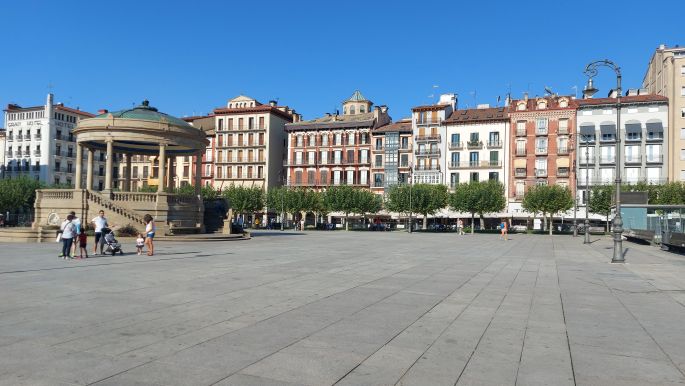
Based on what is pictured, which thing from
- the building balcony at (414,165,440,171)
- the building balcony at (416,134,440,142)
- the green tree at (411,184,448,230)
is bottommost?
the green tree at (411,184,448,230)

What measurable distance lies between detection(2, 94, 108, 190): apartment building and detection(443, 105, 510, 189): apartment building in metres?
61.2

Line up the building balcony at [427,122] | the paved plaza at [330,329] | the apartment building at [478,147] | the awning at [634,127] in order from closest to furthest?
the paved plaza at [330,329] → the awning at [634,127] → the apartment building at [478,147] → the building balcony at [427,122]

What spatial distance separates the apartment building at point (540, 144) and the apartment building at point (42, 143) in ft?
230

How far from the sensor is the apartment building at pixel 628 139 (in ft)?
226

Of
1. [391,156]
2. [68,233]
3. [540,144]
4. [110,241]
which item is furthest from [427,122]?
[68,233]

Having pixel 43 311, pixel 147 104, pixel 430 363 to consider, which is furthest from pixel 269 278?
pixel 147 104

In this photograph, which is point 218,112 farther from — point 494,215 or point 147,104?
point 147,104

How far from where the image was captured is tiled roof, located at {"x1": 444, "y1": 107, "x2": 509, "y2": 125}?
7662 cm

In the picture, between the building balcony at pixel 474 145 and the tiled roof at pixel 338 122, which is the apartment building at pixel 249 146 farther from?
the building balcony at pixel 474 145

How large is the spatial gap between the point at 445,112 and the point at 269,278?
7078cm

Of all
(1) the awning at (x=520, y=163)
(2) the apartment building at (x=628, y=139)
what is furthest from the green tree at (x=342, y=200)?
(2) the apartment building at (x=628, y=139)

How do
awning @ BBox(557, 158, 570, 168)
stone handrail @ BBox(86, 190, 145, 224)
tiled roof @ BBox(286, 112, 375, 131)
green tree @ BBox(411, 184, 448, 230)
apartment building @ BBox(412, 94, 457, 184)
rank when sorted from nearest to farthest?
stone handrail @ BBox(86, 190, 145, 224)
green tree @ BBox(411, 184, 448, 230)
awning @ BBox(557, 158, 570, 168)
apartment building @ BBox(412, 94, 457, 184)
tiled roof @ BBox(286, 112, 375, 131)

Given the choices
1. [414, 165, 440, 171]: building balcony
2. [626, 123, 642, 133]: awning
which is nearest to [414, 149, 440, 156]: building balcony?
[414, 165, 440, 171]: building balcony

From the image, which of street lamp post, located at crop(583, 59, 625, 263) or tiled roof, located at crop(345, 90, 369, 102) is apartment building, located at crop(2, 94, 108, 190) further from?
street lamp post, located at crop(583, 59, 625, 263)
